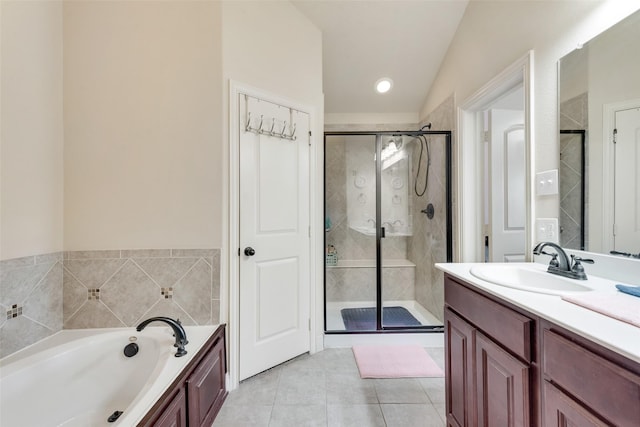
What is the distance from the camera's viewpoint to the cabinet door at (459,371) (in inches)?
43.8

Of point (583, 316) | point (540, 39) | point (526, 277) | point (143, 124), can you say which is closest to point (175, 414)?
point (583, 316)

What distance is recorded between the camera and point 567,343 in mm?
702

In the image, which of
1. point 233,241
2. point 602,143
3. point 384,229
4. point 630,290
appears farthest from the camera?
point 384,229

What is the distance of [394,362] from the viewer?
203 centimetres

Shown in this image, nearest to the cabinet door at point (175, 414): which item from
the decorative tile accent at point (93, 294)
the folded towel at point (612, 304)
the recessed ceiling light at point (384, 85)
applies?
the decorative tile accent at point (93, 294)

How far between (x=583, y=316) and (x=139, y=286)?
2204mm

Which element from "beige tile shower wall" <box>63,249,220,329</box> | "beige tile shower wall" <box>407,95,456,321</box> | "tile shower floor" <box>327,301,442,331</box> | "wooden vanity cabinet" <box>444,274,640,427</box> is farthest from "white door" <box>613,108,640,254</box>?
"beige tile shower wall" <box>63,249,220,329</box>

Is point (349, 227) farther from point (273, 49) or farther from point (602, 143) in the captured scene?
point (602, 143)

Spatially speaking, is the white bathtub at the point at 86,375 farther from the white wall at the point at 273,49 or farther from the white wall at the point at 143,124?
the white wall at the point at 273,49

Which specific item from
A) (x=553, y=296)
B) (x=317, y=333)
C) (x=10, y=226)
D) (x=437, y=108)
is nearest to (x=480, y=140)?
(x=437, y=108)

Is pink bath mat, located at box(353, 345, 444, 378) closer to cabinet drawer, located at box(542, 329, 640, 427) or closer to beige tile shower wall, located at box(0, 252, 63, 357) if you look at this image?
cabinet drawer, located at box(542, 329, 640, 427)

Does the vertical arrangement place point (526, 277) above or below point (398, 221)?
below

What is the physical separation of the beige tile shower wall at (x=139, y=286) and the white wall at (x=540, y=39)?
211 centimetres

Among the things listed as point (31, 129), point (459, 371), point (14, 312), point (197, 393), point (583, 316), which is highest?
point (31, 129)
